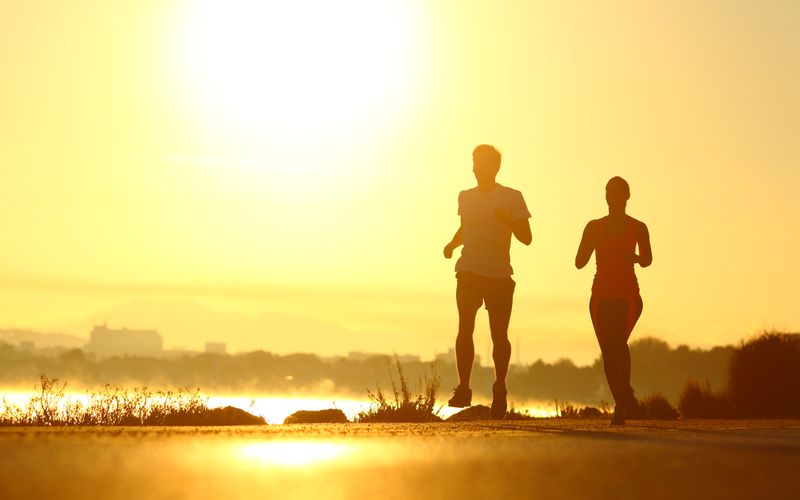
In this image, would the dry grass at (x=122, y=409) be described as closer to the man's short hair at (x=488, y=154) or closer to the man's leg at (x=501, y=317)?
the man's leg at (x=501, y=317)

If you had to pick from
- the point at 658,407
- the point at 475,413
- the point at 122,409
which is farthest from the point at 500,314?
the point at 658,407

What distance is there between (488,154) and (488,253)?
36.6 inches

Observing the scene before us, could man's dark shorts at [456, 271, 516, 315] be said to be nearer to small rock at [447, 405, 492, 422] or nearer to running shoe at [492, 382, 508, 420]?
running shoe at [492, 382, 508, 420]

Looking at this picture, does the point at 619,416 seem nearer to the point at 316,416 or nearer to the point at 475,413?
the point at 475,413

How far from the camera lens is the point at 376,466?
4.59 m

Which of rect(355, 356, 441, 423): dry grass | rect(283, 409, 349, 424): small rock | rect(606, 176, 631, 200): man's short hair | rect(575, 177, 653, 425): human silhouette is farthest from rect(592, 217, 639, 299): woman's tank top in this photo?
rect(283, 409, 349, 424): small rock

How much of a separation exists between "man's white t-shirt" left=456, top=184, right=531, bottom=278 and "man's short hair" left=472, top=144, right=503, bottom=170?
0.82ft

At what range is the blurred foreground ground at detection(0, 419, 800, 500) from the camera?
3.89 m

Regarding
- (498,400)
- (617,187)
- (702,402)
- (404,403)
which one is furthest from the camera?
(702,402)

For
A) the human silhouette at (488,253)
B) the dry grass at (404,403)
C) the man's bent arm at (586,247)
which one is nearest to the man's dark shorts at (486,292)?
the human silhouette at (488,253)

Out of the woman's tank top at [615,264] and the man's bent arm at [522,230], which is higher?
the man's bent arm at [522,230]

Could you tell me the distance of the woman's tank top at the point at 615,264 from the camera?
34.3 feet

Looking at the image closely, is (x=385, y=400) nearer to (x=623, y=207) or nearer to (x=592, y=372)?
(x=623, y=207)

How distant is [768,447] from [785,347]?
18.6 m
